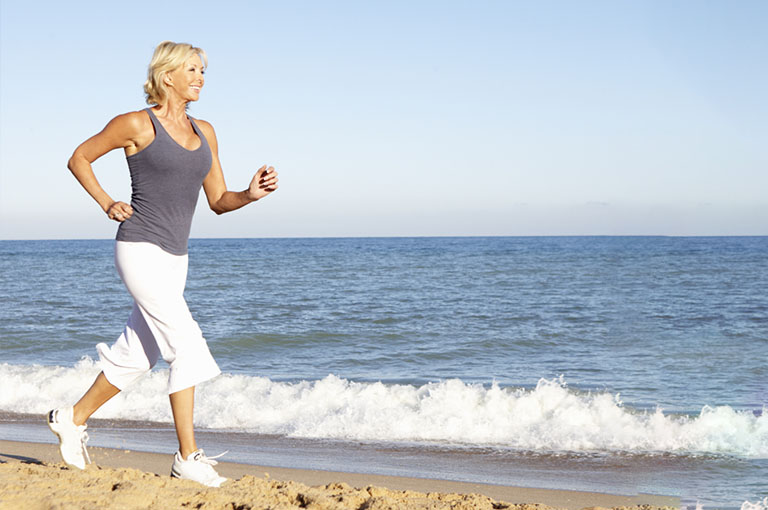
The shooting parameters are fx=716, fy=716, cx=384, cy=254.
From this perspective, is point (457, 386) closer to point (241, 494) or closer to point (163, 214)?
point (241, 494)

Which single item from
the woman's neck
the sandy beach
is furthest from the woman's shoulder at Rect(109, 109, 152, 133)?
the sandy beach

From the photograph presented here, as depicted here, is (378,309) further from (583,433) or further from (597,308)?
(583,433)

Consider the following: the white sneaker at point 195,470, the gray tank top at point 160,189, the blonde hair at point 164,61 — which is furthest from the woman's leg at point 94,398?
the blonde hair at point 164,61

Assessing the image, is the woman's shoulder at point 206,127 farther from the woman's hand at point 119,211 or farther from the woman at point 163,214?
the woman's hand at point 119,211

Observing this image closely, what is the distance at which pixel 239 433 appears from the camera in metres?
6.15

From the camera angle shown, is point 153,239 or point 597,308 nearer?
point 153,239

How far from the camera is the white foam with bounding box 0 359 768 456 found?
5.77 m

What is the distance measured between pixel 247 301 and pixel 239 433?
13042 millimetres

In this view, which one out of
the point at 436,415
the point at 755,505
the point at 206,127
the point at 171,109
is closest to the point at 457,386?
the point at 436,415

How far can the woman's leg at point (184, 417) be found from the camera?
10.7 feet

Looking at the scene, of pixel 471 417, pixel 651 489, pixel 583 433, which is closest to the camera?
pixel 651 489

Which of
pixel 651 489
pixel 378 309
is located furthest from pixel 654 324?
pixel 651 489

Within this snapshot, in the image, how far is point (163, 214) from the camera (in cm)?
319

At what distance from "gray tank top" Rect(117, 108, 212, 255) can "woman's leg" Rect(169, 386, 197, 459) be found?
0.65 meters
